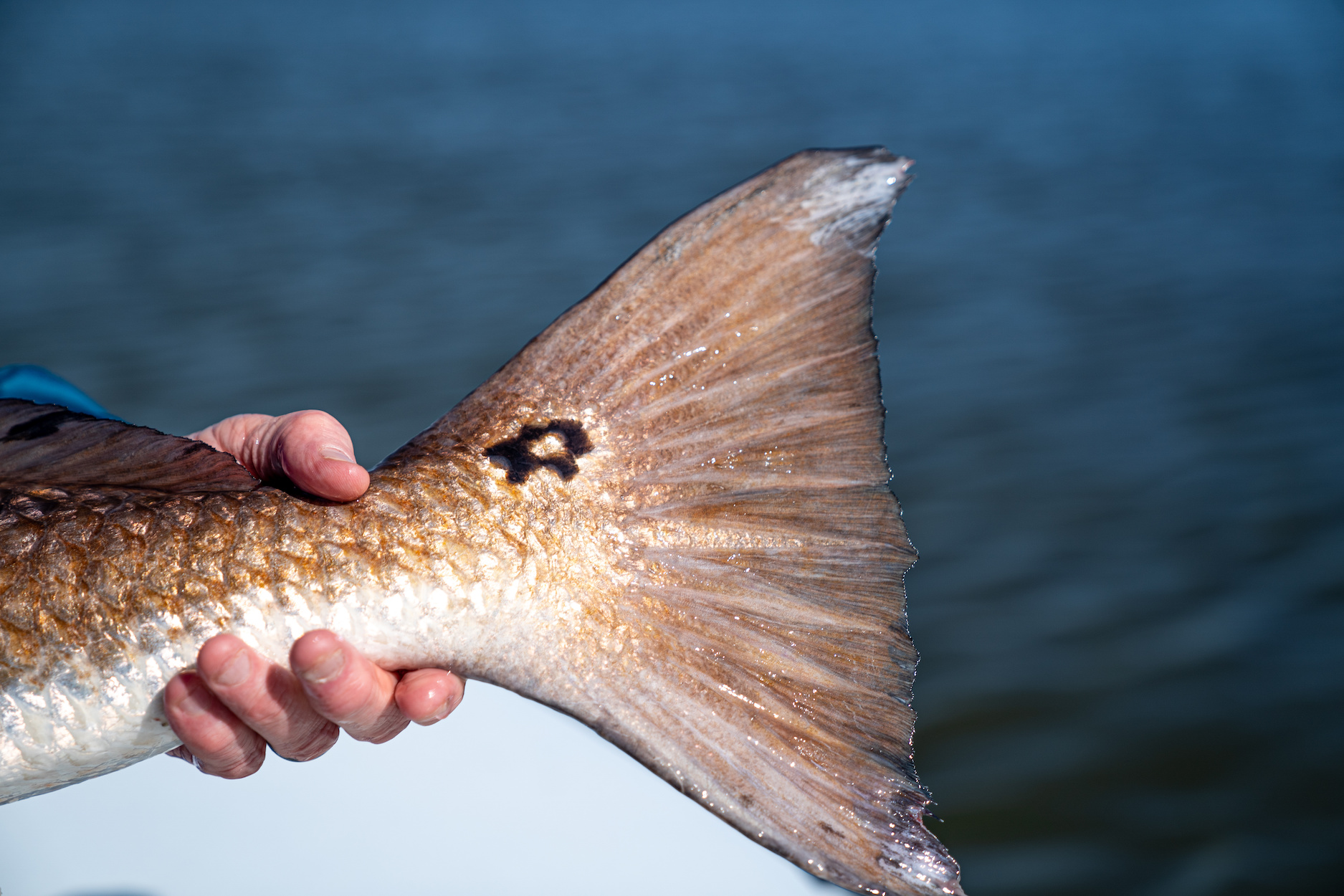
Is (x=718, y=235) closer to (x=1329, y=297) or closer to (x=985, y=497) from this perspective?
(x=985, y=497)

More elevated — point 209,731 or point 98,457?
point 98,457

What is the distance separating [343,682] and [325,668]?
0.06 metres

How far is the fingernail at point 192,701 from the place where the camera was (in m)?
1.65

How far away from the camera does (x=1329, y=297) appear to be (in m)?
6.30

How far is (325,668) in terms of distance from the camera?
1647mm

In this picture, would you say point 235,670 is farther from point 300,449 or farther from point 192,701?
point 300,449

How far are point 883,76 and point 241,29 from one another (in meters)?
9.77

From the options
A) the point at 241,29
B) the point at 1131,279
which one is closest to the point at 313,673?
the point at 1131,279

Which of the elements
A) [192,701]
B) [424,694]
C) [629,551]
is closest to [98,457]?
[192,701]

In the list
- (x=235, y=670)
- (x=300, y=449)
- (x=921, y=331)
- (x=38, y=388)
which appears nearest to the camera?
(x=235, y=670)

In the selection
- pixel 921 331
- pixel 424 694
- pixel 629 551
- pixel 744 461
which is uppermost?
pixel 921 331

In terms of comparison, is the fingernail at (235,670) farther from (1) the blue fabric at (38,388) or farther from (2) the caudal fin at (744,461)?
(1) the blue fabric at (38,388)

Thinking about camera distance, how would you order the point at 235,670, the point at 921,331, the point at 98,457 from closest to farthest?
the point at 235,670 → the point at 98,457 → the point at 921,331

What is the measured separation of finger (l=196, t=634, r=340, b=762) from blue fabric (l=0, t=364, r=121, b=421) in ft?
4.65
